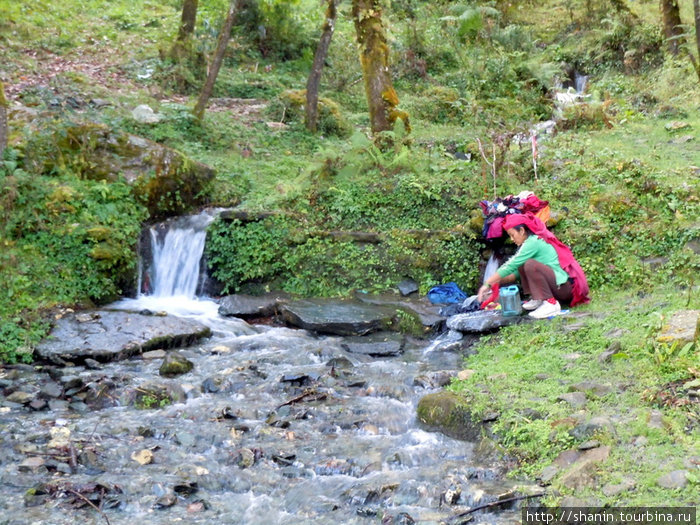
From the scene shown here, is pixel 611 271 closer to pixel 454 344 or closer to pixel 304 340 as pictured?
pixel 454 344

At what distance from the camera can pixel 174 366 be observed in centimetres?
830

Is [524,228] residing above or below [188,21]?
below

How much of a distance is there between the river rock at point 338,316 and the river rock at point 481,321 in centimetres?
103

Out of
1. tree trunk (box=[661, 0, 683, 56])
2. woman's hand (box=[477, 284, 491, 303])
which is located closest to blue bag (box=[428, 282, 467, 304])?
woman's hand (box=[477, 284, 491, 303])

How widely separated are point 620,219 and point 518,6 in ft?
56.4

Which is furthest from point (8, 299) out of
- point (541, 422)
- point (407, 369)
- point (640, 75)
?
point (640, 75)

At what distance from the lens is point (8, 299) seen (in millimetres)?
9398

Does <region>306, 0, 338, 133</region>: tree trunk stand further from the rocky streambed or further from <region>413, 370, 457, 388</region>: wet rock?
<region>413, 370, 457, 388</region>: wet rock

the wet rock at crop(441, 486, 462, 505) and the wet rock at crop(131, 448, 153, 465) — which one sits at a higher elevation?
the wet rock at crop(441, 486, 462, 505)

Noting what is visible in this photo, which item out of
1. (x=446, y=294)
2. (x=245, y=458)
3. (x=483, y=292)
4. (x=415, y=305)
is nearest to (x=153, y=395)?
(x=245, y=458)

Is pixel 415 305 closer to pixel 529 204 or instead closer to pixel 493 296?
pixel 493 296

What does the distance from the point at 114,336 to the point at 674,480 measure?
691cm

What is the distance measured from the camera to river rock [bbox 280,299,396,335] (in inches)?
389

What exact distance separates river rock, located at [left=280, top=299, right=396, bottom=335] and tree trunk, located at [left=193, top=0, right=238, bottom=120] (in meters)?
6.53
